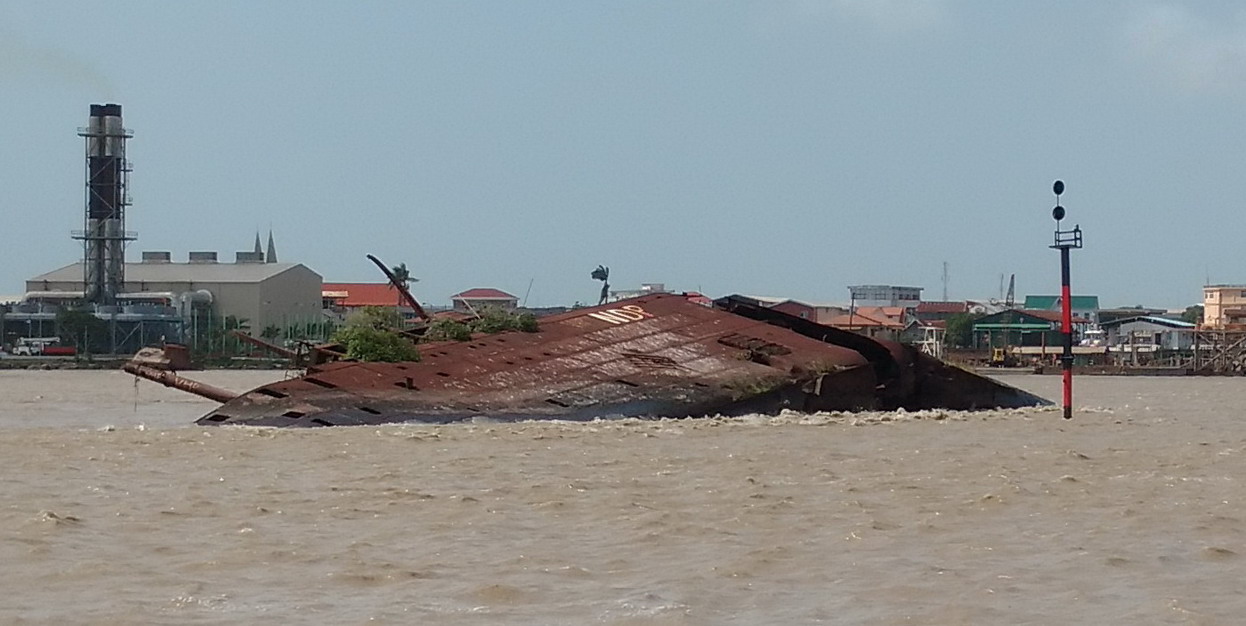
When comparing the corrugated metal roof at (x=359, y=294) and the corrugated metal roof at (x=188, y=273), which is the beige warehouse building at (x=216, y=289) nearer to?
the corrugated metal roof at (x=188, y=273)

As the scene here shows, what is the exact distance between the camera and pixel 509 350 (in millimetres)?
24953

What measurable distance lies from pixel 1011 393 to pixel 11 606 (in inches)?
920

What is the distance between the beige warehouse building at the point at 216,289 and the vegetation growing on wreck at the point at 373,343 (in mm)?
70167

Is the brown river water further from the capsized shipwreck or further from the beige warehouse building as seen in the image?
the beige warehouse building

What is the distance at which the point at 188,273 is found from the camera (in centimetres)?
10075

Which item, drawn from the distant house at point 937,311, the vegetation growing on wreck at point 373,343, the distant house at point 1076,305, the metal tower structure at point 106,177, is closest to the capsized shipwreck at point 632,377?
the vegetation growing on wreck at point 373,343

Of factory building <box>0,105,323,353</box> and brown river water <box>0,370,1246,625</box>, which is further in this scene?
factory building <box>0,105,323,353</box>

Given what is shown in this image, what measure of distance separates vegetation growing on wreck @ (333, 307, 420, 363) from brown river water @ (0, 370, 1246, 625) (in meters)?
3.17

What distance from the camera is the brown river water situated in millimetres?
8789

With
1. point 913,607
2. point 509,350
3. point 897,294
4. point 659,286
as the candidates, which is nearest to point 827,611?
point 913,607

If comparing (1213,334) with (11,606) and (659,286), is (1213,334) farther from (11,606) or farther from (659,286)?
(11,606)

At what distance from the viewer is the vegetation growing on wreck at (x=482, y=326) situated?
85.0 ft

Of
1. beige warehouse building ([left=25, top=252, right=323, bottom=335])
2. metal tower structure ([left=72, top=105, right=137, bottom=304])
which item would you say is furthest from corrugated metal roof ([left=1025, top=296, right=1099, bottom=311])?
metal tower structure ([left=72, top=105, right=137, bottom=304])

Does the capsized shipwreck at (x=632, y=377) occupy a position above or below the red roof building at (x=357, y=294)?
below
